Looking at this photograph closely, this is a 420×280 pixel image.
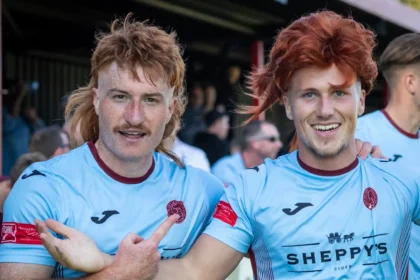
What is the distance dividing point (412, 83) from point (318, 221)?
61.5 inches

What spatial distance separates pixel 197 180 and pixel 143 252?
613 millimetres

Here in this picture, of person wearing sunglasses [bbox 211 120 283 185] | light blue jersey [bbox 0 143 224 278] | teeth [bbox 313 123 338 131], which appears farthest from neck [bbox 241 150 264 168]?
teeth [bbox 313 123 338 131]

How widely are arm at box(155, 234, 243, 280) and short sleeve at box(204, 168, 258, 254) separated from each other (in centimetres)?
3

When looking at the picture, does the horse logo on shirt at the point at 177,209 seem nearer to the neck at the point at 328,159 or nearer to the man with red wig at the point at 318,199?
the man with red wig at the point at 318,199

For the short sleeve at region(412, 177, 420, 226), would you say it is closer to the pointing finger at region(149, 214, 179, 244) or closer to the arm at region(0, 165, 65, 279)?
the pointing finger at region(149, 214, 179, 244)

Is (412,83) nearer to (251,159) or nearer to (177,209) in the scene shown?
(177,209)

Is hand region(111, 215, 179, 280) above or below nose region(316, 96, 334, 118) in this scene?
below

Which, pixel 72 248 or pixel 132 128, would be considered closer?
pixel 72 248

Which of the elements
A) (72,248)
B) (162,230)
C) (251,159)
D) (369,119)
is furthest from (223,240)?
(251,159)

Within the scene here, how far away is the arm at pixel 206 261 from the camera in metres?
2.92

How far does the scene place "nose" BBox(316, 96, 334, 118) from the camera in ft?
9.51

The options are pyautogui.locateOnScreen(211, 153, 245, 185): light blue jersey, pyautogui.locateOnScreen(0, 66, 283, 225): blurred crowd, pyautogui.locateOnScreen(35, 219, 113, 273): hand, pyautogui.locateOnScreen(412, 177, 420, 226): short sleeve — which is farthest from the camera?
pyautogui.locateOnScreen(0, 66, 283, 225): blurred crowd

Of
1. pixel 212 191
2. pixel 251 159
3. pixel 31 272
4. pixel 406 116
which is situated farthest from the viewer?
pixel 251 159

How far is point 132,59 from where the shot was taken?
2.89m
